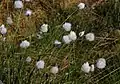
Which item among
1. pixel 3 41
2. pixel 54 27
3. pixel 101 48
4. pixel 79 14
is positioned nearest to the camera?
pixel 3 41

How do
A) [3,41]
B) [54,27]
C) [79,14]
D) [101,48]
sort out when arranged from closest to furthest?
[3,41] < [54,27] < [101,48] < [79,14]

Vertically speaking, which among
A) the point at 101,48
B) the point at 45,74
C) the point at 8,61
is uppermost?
the point at 8,61

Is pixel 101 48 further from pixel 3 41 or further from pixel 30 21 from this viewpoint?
pixel 3 41

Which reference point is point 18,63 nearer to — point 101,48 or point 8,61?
point 8,61

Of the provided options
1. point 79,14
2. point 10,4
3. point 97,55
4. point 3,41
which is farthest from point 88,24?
point 3,41

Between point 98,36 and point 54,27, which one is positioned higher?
point 54,27

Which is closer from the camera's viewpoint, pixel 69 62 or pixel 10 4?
pixel 69 62

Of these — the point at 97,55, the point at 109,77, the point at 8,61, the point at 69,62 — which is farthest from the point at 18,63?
the point at 97,55
